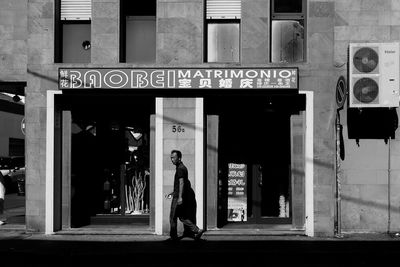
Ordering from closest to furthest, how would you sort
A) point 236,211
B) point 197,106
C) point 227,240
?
1. point 227,240
2. point 197,106
3. point 236,211

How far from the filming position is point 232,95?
1505 centimetres

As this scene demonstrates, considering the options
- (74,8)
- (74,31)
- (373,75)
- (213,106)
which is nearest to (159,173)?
(213,106)

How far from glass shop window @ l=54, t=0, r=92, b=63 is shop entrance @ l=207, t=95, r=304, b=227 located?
12.5 feet

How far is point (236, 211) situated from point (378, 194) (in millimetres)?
3460

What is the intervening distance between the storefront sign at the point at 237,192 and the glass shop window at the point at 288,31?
2880mm

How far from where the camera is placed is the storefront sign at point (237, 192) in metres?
15.9

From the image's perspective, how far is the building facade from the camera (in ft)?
47.8

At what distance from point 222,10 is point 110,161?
186 inches

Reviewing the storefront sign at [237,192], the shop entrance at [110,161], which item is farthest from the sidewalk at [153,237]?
the storefront sign at [237,192]

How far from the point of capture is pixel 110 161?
638 inches

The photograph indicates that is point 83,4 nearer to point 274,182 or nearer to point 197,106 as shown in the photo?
point 197,106

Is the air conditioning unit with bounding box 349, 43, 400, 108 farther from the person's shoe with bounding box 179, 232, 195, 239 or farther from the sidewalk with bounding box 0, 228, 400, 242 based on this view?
the person's shoe with bounding box 179, 232, 195, 239

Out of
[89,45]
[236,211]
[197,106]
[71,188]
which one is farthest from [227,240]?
[89,45]
